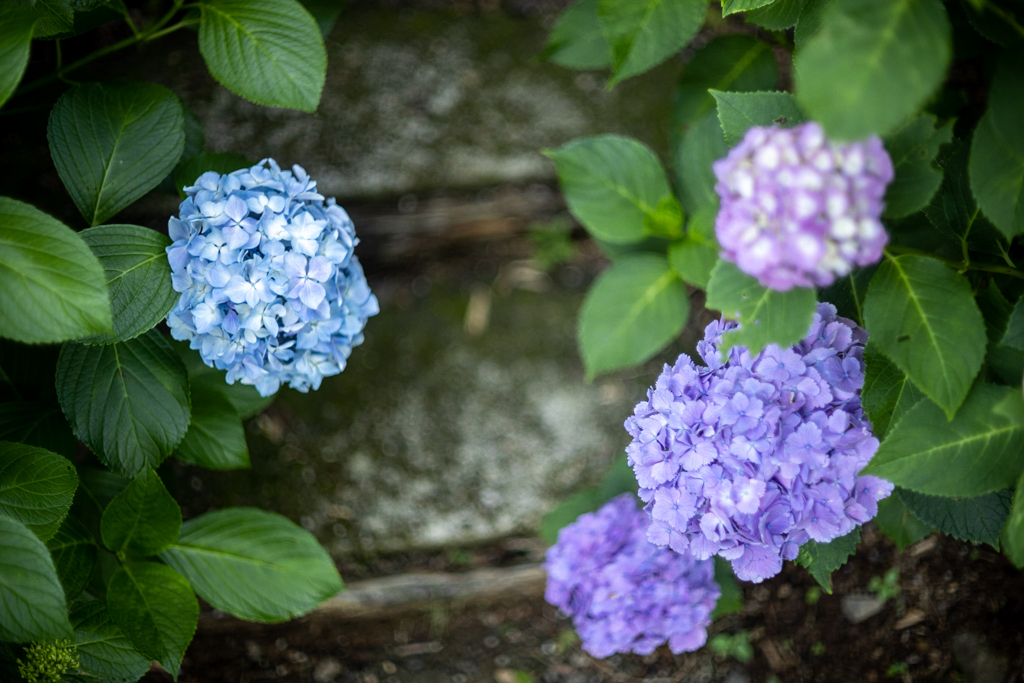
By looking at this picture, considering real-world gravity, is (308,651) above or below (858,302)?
below

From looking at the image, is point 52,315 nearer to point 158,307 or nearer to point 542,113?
point 158,307

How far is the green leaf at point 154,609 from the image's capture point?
53.4 inches

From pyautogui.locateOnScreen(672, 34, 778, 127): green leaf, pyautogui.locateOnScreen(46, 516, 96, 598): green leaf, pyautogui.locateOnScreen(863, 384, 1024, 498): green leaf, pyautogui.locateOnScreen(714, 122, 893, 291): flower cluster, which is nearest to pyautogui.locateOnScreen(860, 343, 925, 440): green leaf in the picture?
pyautogui.locateOnScreen(863, 384, 1024, 498): green leaf

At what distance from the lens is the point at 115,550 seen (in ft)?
4.75

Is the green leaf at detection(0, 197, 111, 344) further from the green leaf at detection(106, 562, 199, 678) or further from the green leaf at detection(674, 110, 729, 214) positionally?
the green leaf at detection(674, 110, 729, 214)

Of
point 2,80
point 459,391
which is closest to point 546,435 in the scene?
point 459,391

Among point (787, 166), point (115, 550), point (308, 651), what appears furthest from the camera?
point (308, 651)

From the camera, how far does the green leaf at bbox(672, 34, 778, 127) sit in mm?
1727

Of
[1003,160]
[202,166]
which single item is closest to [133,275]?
[202,166]

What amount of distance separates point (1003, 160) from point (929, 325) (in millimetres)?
268

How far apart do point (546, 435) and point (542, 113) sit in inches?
46.1

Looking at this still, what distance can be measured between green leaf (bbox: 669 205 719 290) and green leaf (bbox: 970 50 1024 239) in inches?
27.1

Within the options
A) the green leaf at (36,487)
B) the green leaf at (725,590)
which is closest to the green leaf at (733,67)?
the green leaf at (725,590)

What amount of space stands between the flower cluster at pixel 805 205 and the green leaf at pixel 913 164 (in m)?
0.12
